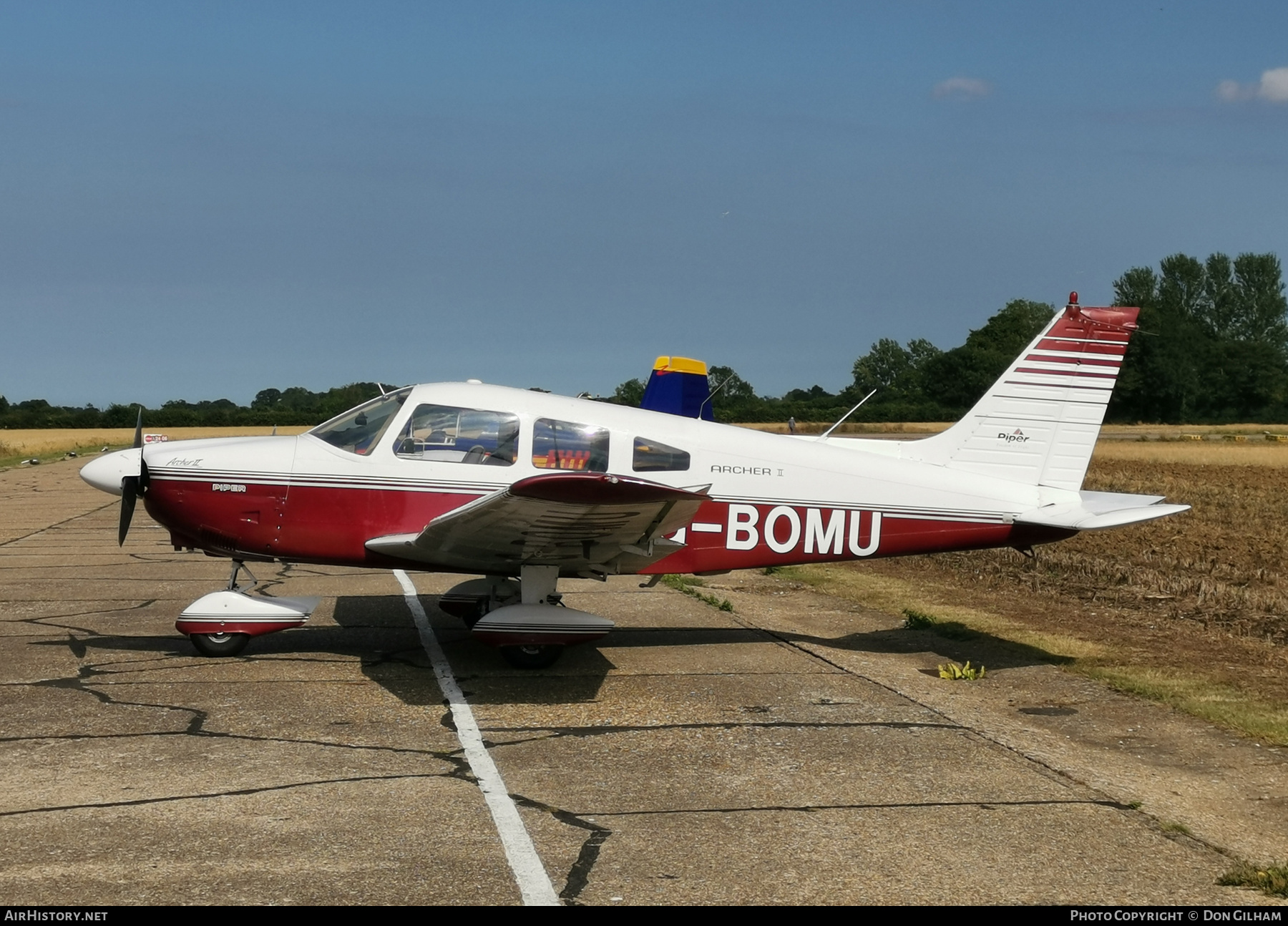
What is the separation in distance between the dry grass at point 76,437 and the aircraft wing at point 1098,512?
37497mm

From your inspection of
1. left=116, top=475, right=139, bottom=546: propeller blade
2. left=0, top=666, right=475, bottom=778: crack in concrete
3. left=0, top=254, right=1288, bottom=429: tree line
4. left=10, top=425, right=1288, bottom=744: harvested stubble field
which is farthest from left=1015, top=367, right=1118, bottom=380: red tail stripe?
left=0, top=254, right=1288, bottom=429: tree line

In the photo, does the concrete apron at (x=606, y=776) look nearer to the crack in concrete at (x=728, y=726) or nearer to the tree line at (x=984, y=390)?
the crack in concrete at (x=728, y=726)

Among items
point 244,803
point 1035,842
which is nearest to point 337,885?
point 244,803

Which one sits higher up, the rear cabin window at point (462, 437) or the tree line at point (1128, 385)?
the tree line at point (1128, 385)

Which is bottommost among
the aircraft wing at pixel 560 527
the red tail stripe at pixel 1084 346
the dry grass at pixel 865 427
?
the aircraft wing at pixel 560 527

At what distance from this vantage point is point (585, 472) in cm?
897

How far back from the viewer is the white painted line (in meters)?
4.62

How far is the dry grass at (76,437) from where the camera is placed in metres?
50.6

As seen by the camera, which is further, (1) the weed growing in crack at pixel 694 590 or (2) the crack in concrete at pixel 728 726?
(1) the weed growing in crack at pixel 694 590

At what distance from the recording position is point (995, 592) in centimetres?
1383

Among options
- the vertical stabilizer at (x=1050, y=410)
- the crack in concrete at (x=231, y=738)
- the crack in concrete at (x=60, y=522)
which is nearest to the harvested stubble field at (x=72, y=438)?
the crack in concrete at (x=60, y=522)

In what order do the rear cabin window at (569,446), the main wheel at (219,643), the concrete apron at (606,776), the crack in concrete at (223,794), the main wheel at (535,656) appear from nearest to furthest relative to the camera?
the concrete apron at (606,776) → the crack in concrete at (223,794) → the main wheel at (535,656) → the main wheel at (219,643) → the rear cabin window at (569,446)

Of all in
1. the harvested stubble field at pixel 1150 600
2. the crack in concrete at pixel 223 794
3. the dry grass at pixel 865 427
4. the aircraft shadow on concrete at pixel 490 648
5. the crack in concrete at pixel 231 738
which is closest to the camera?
the crack in concrete at pixel 223 794

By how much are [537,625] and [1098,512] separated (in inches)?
181
